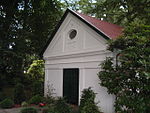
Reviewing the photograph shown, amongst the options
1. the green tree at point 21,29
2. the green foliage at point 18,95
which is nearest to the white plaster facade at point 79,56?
the green foliage at point 18,95

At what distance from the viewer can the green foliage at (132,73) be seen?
511 centimetres

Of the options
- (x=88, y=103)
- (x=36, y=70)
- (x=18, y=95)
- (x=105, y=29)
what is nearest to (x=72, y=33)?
(x=105, y=29)

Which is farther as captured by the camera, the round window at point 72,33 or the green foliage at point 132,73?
the round window at point 72,33

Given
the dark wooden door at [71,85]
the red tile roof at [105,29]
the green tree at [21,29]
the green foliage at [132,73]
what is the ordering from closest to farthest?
1. the green foliage at [132,73]
2. the red tile roof at [105,29]
3. the dark wooden door at [71,85]
4. the green tree at [21,29]

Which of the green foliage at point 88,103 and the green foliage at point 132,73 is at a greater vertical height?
the green foliage at point 132,73

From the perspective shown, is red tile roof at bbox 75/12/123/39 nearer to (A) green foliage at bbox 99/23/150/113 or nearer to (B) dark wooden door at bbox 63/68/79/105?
(A) green foliage at bbox 99/23/150/113

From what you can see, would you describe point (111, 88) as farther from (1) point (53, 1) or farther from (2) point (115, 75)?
(1) point (53, 1)

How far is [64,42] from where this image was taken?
1006 cm

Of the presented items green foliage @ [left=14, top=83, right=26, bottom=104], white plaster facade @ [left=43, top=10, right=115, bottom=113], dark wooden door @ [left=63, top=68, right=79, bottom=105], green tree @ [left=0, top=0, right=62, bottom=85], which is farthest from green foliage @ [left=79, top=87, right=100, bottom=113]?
green tree @ [left=0, top=0, right=62, bottom=85]

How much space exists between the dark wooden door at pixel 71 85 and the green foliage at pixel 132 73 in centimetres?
283

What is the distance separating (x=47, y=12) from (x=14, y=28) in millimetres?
4302

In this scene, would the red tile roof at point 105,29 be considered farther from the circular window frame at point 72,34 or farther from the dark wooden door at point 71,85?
the dark wooden door at point 71,85

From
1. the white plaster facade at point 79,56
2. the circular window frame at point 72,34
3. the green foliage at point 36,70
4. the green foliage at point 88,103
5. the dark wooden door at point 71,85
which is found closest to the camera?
the green foliage at point 88,103

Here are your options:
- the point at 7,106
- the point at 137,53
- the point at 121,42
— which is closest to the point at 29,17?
the point at 7,106
